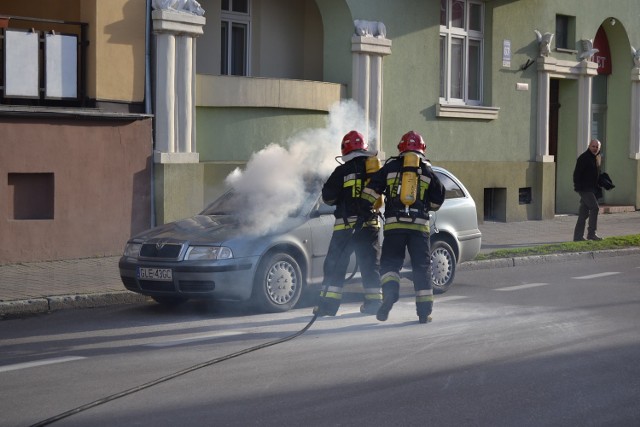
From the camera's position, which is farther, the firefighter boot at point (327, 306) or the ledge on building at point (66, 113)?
the ledge on building at point (66, 113)

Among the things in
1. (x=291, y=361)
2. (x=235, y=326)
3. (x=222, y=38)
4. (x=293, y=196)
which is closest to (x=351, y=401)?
(x=291, y=361)

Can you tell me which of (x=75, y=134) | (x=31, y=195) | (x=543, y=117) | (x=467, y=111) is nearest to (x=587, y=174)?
(x=467, y=111)

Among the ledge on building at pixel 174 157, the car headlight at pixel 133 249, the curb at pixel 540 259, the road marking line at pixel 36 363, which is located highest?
the ledge on building at pixel 174 157

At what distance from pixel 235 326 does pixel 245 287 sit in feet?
1.78

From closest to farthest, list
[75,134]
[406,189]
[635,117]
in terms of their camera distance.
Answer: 1. [406,189]
2. [75,134]
3. [635,117]

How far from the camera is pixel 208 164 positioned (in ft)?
54.4

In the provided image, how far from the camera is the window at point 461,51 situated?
835 inches

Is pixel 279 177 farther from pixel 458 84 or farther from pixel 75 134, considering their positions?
pixel 458 84

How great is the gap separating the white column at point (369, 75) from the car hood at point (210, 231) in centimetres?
764

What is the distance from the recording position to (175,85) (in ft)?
52.9

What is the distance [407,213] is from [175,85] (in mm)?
7042

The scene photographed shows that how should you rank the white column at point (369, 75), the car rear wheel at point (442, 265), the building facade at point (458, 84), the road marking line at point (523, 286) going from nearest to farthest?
the car rear wheel at point (442, 265) < the road marking line at point (523, 286) < the building facade at point (458, 84) < the white column at point (369, 75)

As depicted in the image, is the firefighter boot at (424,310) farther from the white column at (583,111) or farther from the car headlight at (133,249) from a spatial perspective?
the white column at (583,111)

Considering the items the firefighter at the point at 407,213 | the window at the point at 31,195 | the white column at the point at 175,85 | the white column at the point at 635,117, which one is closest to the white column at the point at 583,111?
the white column at the point at 635,117
